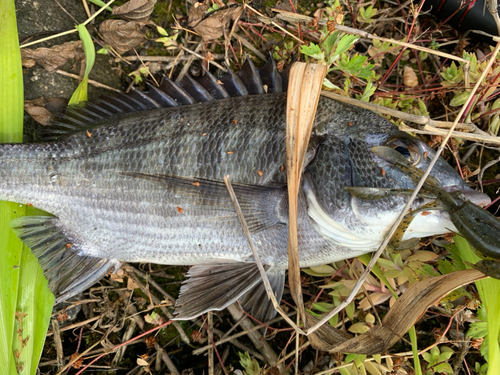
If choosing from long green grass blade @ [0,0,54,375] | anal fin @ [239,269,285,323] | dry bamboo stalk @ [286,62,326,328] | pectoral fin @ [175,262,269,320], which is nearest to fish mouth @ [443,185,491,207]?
dry bamboo stalk @ [286,62,326,328]

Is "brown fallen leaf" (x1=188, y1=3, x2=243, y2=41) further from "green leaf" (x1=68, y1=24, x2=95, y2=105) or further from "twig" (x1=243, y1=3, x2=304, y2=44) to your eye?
"green leaf" (x1=68, y1=24, x2=95, y2=105)

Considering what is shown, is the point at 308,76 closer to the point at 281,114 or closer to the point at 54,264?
the point at 281,114

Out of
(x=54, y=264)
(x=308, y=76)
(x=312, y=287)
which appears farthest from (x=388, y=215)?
(x=54, y=264)

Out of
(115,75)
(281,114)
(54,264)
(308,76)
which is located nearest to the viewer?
(308,76)

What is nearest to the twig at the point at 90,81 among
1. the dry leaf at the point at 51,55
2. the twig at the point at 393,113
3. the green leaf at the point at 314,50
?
the dry leaf at the point at 51,55

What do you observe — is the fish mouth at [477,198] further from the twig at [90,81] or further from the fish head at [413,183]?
the twig at [90,81]

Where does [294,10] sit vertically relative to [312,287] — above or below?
above
